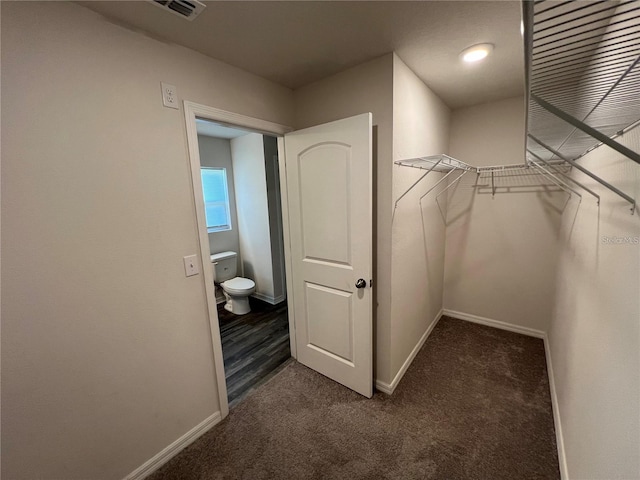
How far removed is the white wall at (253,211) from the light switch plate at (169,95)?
1947 mm

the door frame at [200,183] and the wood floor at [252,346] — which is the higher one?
the door frame at [200,183]

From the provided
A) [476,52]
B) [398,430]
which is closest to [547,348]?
[398,430]

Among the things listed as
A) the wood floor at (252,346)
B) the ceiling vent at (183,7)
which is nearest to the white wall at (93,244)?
the ceiling vent at (183,7)

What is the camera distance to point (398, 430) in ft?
5.37

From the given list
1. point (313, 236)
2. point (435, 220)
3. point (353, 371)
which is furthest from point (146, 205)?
point (435, 220)

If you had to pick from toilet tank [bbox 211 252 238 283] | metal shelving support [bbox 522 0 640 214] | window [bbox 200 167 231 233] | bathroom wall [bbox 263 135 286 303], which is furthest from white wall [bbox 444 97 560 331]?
window [bbox 200 167 231 233]

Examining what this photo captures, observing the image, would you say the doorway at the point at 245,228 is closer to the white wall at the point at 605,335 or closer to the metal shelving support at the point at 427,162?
the metal shelving support at the point at 427,162

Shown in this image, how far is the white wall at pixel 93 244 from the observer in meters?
1.03

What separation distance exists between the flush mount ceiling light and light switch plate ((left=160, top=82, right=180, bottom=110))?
1.69 m

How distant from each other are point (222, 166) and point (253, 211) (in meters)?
0.82

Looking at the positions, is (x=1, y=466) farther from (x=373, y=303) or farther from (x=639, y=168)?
(x=639, y=168)

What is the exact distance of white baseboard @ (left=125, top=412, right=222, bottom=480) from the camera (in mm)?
1410

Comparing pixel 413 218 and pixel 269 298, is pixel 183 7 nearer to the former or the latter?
pixel 413 218

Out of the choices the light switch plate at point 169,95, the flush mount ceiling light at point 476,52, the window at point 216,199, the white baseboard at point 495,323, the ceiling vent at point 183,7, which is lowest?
the white baseboard at point 495,323
